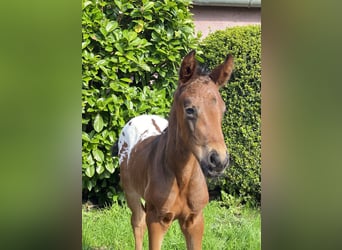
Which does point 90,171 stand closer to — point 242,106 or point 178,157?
point 242,106

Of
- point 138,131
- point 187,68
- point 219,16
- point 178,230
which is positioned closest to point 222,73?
point 187,68

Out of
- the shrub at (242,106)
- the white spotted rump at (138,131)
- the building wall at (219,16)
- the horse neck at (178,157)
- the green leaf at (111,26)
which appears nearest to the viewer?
the horse neck at (178,157)

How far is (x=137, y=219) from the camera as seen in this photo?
2131mm

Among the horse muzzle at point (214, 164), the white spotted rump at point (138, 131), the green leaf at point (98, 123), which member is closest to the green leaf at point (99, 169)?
the green leaf at point (98, 123)

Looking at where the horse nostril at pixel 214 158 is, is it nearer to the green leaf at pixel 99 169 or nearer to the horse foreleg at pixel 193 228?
the horse foreleg at pixel 193 228

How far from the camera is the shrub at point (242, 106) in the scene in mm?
3188

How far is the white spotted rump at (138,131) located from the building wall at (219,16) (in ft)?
5.63

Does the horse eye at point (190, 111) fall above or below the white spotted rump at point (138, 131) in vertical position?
above

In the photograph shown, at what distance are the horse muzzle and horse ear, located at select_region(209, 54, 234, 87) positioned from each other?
286mm

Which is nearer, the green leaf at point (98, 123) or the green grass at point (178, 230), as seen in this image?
the green grass at point (178, 230)
